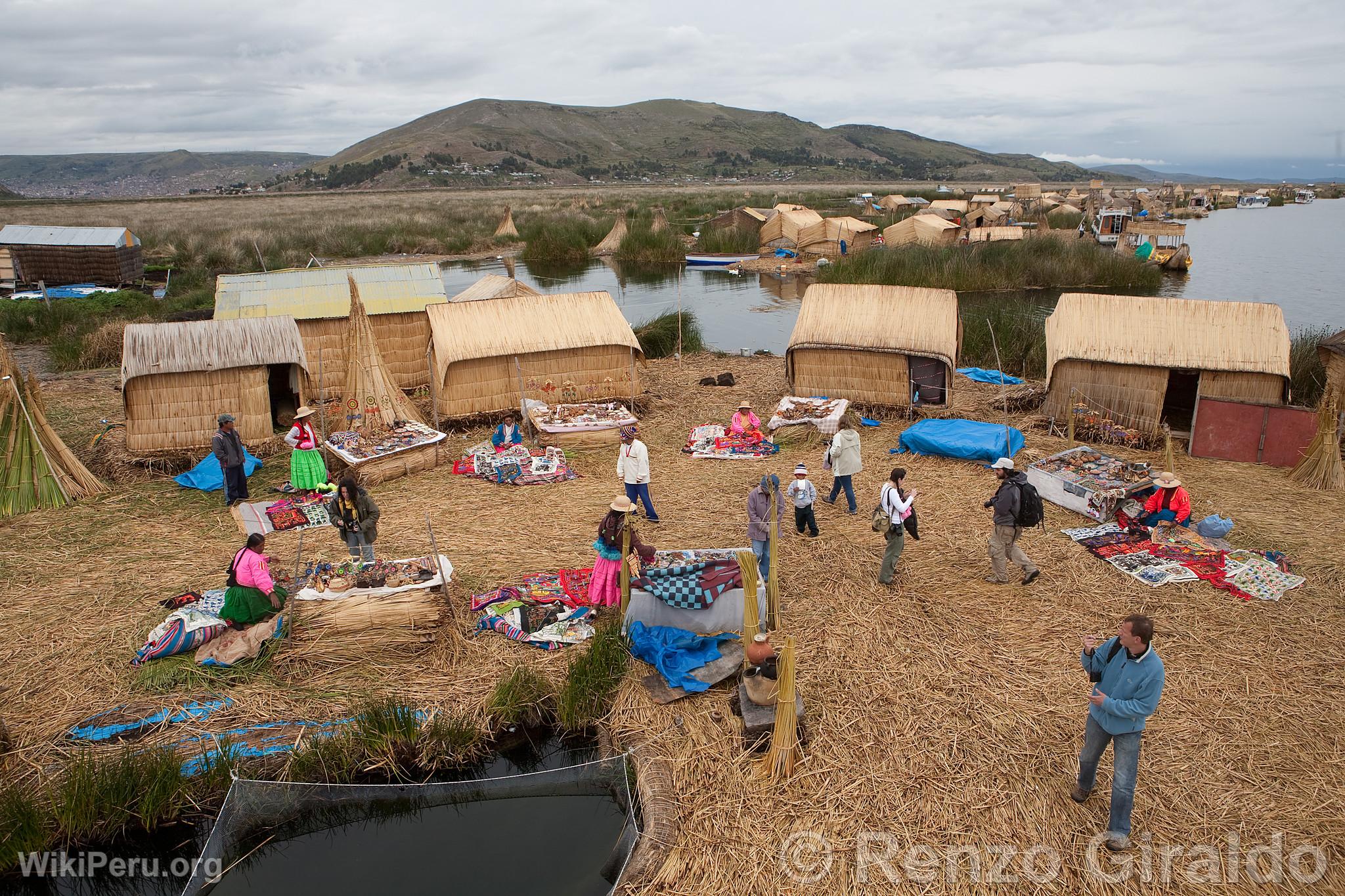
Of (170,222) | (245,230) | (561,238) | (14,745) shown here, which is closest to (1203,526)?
(14,745)

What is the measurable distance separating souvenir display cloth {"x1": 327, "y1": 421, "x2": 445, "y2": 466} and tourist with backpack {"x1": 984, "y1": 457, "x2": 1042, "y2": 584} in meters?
7.96

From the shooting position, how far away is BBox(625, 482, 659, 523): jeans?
32.2 ft

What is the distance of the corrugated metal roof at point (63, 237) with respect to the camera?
27.5 m

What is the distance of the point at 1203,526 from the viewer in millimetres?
8969

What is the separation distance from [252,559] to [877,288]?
11499 mm

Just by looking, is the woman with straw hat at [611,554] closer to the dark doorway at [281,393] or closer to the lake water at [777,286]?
the dark doorway at [281,393]

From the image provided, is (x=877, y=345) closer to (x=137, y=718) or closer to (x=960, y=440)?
(x=960, y=440)

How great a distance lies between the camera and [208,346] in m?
12.4

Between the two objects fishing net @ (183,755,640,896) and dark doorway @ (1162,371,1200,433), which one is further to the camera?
dark doorway @ (1162,371,1200,433)

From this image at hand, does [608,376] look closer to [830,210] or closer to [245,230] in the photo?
[245,230]

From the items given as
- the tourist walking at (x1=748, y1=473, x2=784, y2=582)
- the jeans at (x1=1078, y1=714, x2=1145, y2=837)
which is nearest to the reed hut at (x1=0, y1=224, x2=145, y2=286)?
the tourist walking at (x1=748, y1=473, x2=784, y2=582)

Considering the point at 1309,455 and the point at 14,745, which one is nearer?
the point at 14,745

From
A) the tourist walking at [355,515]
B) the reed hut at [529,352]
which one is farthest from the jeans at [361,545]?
the reed hut at [529,352]

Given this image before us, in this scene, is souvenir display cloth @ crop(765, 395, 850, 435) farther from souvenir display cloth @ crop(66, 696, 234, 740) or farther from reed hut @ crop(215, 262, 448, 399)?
souvenir display cloth @ crop(66, 696, 234, 740)
